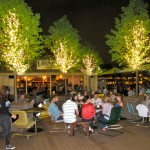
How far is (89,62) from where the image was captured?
29219 mm

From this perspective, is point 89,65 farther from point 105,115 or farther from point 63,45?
point 105,115

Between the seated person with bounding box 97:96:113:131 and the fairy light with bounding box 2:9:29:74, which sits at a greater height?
the fairy light with bounding box 2:9:29:74

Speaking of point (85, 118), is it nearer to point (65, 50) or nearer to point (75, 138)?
point (75, 138)

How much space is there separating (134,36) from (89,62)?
11.5 m

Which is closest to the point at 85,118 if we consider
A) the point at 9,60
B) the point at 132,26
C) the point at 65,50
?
the point at 9,60

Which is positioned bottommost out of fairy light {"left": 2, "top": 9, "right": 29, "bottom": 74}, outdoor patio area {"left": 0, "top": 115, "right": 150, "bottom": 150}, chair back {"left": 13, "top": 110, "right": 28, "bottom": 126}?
outdoor patio area {"left": 0, "top": 115, "right": 150, "bottom": 150}

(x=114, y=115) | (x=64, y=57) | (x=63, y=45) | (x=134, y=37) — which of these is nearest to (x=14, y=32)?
(x=114, y=115)

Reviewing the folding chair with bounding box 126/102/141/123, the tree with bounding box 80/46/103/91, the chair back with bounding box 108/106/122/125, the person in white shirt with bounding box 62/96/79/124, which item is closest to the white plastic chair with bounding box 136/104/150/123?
the folding chair with bounding box 126/102/141/123

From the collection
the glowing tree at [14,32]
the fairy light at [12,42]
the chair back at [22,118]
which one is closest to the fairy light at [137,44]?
the glowing tree at [14,32]

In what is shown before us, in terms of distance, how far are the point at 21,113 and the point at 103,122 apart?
311cm

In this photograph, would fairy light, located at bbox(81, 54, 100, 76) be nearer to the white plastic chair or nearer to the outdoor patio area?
the white plastic chair

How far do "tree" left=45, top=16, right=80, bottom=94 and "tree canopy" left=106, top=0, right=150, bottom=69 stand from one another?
5676 millimetres

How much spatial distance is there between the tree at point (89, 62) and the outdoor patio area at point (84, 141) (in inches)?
688

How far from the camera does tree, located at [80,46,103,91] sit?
29.0 m
